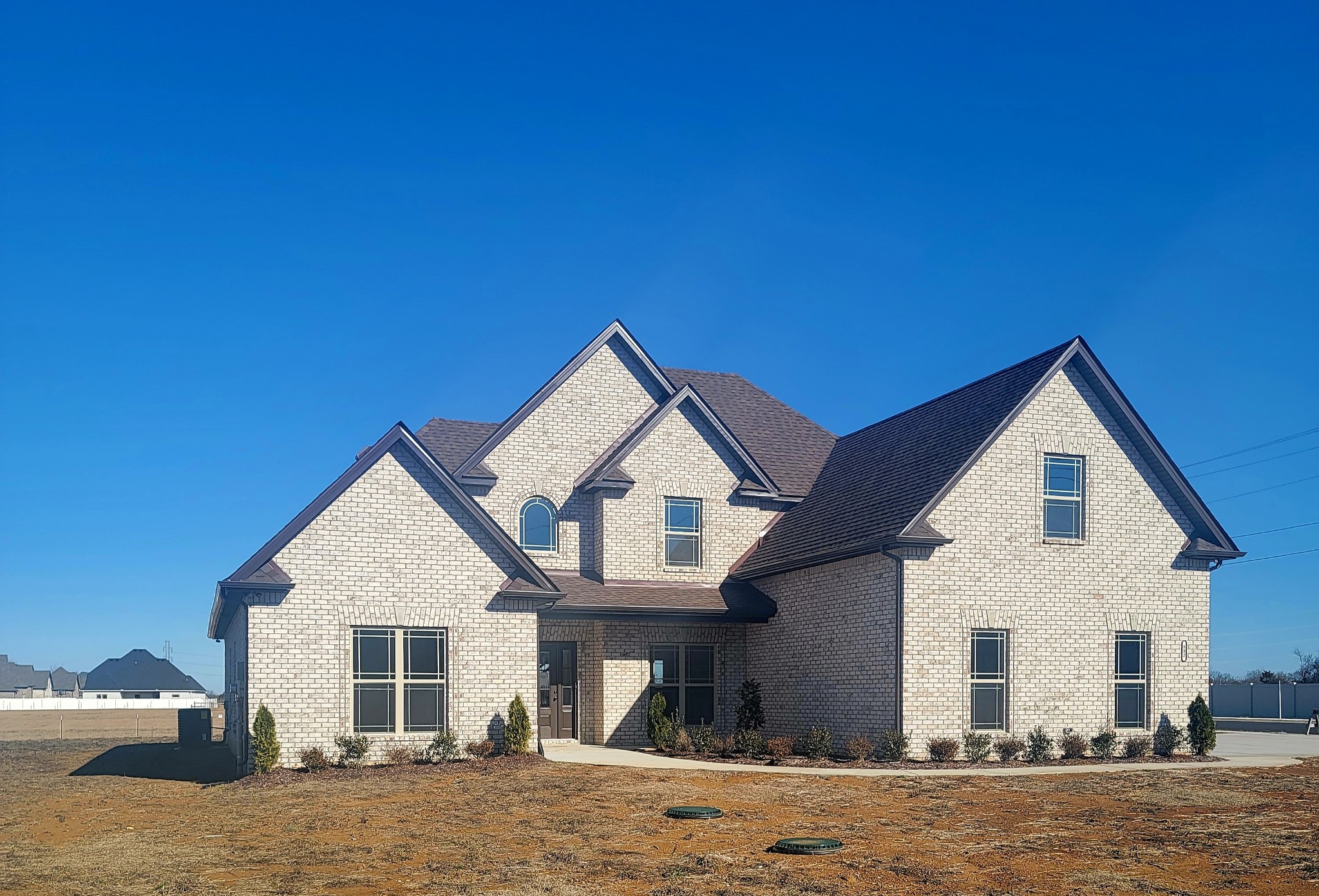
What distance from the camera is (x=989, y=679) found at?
23125 millimetres

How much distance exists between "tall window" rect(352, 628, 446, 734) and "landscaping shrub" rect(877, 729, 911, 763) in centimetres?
838

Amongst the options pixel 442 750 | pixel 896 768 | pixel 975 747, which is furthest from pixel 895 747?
pixel 442 750

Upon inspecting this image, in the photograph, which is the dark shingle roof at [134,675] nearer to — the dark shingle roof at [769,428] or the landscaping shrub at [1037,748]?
the dark shingle roof at [769,428]

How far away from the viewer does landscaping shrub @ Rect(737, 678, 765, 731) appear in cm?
2648

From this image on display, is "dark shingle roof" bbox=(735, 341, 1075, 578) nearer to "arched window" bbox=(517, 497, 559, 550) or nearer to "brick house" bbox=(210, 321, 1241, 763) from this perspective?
"brick house" bbox=(210, 321, 1241, 763)

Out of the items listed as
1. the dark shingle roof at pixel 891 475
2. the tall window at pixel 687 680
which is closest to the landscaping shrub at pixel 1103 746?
the dark shingle roof at pixel 891 475

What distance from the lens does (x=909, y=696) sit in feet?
72.6

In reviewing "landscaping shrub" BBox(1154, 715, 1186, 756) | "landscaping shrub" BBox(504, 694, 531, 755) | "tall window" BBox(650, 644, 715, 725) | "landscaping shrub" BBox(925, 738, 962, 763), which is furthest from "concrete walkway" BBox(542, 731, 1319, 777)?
"tall window" BBox(650, 644, 715, 725)

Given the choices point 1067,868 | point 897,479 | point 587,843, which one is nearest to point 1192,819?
point 1067,868

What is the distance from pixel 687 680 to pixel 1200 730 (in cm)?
1103

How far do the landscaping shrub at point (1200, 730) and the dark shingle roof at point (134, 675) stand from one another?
9120 cm

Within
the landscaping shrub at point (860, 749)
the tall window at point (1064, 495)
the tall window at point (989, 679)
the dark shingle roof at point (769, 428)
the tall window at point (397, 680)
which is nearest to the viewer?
the tall window at point (397, 680)

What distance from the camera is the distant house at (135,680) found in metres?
96.8

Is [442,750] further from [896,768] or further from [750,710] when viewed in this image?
[896,768]
